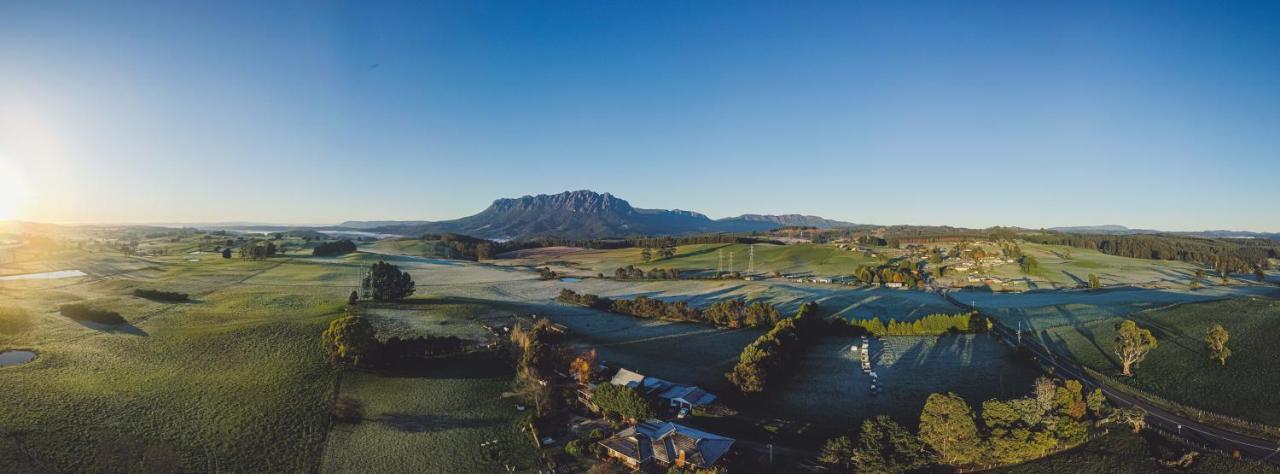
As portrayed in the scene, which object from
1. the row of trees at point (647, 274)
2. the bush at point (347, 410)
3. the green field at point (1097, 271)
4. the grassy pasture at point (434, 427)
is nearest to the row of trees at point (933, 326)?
the green field at point (1097, 271)

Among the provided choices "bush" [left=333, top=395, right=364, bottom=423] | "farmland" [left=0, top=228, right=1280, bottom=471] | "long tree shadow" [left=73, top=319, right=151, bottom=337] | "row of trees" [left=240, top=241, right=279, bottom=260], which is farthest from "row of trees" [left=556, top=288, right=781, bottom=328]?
"row of trees" [left=240, top=241, right=279, bottom=260]

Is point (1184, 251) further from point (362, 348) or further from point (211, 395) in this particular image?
point (211, 395)

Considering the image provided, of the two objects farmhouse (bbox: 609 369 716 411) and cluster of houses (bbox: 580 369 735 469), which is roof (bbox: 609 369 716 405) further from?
cluster of houses (bbox: 580 369 735 469)

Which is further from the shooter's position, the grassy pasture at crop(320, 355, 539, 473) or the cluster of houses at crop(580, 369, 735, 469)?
the grassy pasture at crop(320, 355, 539, 473)

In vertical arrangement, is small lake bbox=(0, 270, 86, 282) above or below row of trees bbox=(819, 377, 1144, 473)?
above

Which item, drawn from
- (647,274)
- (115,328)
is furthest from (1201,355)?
(115,328)

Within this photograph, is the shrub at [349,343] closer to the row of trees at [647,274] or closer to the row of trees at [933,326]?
the row of trees at [933,326]
